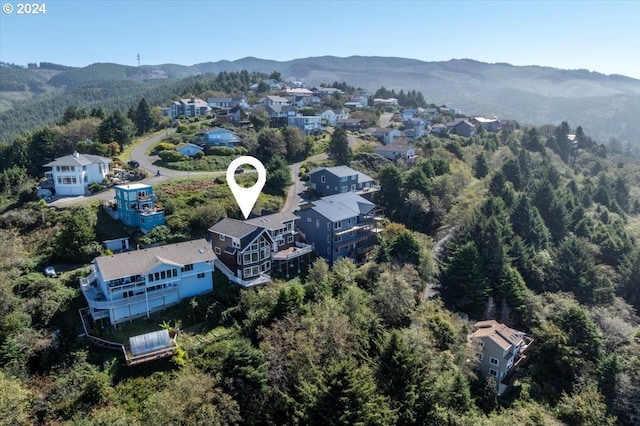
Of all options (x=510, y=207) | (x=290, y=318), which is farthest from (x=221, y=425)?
(x=510, y=207)

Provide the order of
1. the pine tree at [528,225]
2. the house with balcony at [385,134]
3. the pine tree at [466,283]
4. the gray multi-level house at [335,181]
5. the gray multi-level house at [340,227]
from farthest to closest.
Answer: the house with balcony at [385,134]
the pine tree at [528,225]
the gray multi-level house at [335,181]
the gray multi-level house at [340,227]
the pine tree at [466,283]

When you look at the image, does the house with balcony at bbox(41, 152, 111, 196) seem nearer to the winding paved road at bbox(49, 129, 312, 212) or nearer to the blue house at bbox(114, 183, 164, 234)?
the winding paved road at bbox(49, 129, 312, 212)

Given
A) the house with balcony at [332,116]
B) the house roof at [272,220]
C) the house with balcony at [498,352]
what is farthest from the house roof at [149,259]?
the house with balcony at [332,116]

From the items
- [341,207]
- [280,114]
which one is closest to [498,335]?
[341,207]

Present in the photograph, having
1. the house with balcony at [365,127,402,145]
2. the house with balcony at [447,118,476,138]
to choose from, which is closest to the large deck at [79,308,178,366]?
the house with balcony at [365,127,402,145]

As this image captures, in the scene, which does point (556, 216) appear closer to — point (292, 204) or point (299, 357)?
point (292, 204)

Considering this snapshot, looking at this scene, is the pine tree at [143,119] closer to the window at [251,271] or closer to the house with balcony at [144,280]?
the house with balcony at [144,280]

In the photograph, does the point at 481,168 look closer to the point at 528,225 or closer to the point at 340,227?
the point at 528,225
